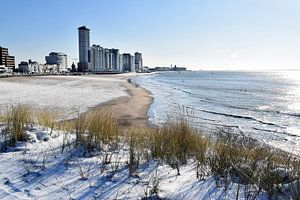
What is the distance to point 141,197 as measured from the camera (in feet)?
11.8

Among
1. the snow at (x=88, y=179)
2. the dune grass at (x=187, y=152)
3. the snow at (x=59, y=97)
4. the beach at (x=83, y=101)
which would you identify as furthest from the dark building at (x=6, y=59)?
the snow at (x=88, y=179)

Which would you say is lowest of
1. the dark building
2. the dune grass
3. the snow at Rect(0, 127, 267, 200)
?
the snow at Rect(0, 127, 267, 200)

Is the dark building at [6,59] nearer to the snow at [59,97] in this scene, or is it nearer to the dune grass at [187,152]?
the snow at [59,97]

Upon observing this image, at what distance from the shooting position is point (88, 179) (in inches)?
163

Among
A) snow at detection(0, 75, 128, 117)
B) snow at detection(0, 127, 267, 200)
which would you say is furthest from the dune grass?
snow at detection(0, 75, 128, 117)

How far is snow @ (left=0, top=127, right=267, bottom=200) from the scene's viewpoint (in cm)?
369

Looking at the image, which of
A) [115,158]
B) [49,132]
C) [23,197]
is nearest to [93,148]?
[115,158]

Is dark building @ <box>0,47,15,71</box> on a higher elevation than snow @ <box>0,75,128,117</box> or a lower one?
higher

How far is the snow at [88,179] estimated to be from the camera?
12.1ft

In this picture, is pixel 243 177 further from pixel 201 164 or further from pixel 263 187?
pixel 201 164

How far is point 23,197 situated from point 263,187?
2.95m

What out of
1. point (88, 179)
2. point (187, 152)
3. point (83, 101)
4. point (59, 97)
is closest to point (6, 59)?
point (59, 97)

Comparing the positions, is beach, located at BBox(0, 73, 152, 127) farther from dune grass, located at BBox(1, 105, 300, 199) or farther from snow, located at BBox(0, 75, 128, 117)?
dune grass, located at BBox(1, 105, 300, 199)

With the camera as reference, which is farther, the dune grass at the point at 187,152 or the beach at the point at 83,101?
the beach at the point at 83,101
